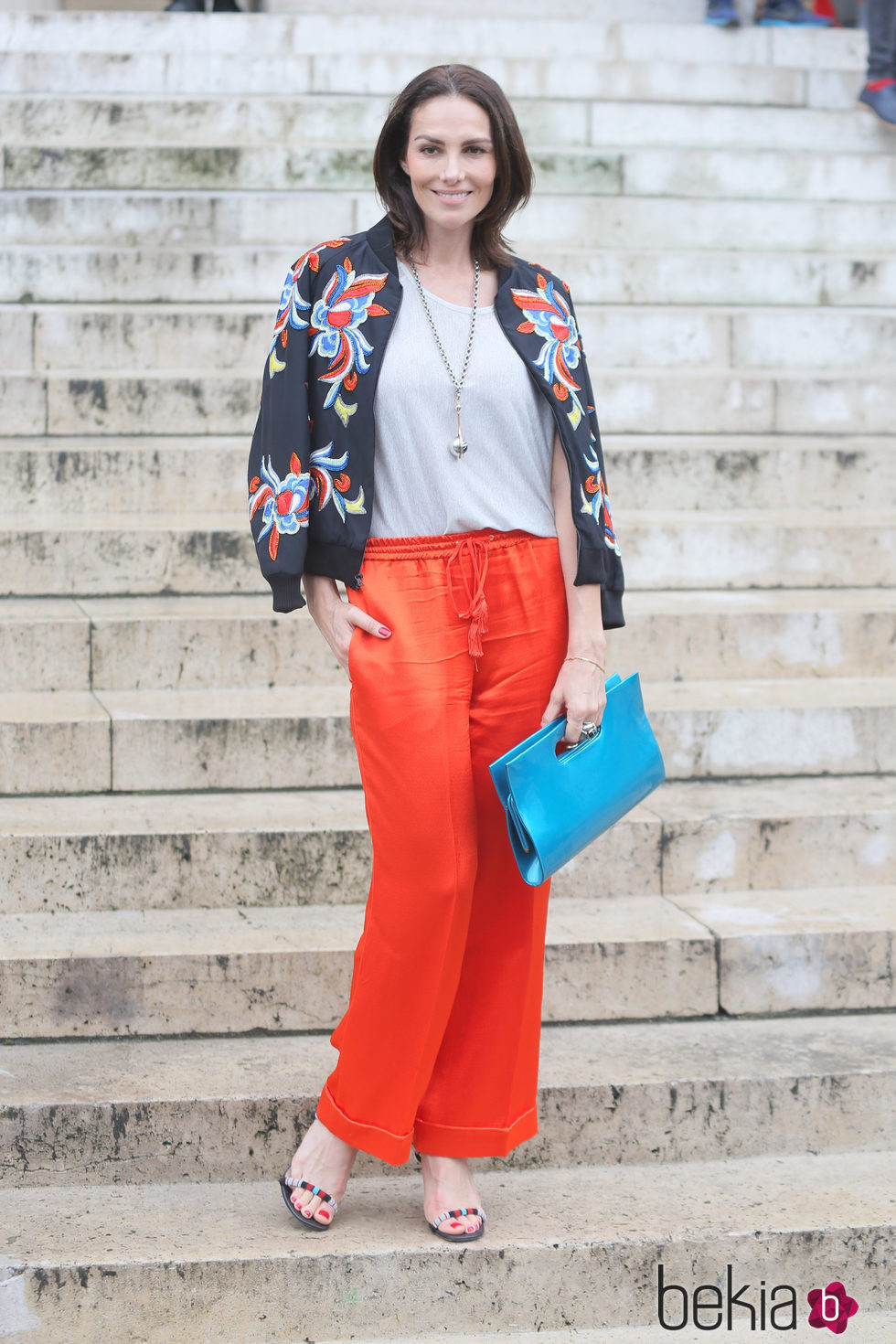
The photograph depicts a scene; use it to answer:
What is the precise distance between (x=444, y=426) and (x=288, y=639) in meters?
1.98

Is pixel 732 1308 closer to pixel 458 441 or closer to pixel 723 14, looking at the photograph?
pixel 458 441

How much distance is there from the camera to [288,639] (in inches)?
173

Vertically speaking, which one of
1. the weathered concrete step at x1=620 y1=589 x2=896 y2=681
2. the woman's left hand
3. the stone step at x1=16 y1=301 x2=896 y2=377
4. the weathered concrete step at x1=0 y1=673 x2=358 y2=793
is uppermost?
the stone step at x1=16 y1=301 x2=896 y2=377

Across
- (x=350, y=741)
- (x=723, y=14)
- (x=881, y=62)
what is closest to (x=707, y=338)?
(x=881, y=62)

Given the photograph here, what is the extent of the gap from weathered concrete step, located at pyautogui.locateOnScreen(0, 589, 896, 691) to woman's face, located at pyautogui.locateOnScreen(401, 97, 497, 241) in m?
2.05

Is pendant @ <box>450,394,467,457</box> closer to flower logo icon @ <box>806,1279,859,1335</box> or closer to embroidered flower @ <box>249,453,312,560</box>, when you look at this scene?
embroidered flower @ <box>249,453,312,560</box>

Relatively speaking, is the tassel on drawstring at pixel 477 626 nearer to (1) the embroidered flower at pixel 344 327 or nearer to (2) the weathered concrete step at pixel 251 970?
(1) the embroidered flower at pixel 344 327

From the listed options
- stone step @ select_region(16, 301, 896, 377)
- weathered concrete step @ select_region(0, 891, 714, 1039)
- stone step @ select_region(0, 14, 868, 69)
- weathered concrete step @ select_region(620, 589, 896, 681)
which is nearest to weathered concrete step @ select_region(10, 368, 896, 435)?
stone step @ select_region(16, 301, 896, 377)

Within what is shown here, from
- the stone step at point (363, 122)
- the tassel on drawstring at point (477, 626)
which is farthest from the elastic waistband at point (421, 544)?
the stone step at point (363, 122)

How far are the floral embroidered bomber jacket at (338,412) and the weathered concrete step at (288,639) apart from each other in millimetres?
1850

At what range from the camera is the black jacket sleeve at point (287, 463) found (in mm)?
2467

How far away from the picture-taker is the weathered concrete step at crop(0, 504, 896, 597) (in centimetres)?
471

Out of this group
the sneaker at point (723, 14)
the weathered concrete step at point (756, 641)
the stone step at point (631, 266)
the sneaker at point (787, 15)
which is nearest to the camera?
the weathered concrete step at point (756, 641)

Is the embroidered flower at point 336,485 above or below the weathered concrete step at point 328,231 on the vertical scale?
below
